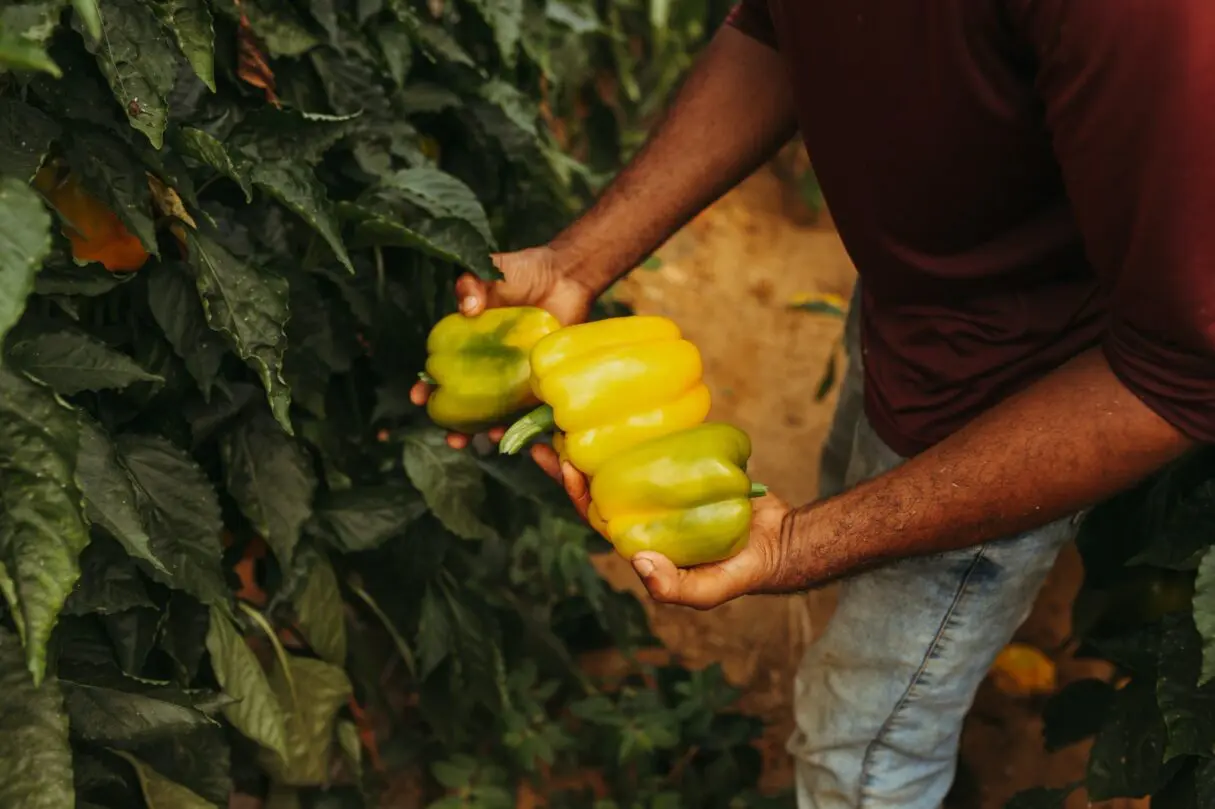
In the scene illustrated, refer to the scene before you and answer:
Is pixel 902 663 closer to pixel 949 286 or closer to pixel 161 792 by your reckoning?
pixel 949 286

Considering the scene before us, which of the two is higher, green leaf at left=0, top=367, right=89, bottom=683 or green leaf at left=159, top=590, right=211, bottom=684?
green leaf at left=0, top=367, right=89, bottom=683

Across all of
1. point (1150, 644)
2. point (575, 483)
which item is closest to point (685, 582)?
point (575, 483)

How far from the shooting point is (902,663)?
162 cm

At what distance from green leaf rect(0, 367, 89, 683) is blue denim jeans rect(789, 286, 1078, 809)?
3.35 ft

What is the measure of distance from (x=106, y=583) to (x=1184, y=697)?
4.21 ft

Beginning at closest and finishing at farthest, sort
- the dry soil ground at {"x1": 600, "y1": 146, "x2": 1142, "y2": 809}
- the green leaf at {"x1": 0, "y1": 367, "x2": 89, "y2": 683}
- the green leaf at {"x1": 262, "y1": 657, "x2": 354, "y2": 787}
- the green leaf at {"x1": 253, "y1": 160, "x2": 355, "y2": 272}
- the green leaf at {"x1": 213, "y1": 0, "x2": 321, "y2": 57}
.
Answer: the green leaf at {"x1": 0, "y1": 367, "x2": 89, "y2": 683}
the green leaf at {"x1": 253, "y1": 160, "x2": 355, "y2": 272}
the green leaf at {"x1": 213, "y1": 0, "x2": 321, "y2": 57}
the green leaf at {"x1": 262, "y1": 657, "x2": 354, "y2": 787}
the dry soil ground at {"x1": 600, "y1": 146, "x2": 1142, "y2": 809}

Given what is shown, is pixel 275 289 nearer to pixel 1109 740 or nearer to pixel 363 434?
pixel 363 434

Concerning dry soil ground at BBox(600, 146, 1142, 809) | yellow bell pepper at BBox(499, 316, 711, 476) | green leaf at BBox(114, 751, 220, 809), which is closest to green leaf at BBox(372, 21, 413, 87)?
yellow bell pepper at BBox(499, 316, 711, 476)

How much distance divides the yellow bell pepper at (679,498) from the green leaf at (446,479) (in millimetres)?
278

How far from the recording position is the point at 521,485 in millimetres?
1764

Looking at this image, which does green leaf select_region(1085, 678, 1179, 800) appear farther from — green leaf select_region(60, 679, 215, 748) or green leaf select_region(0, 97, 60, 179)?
green leaf select_region(0, 97, 60, 179)

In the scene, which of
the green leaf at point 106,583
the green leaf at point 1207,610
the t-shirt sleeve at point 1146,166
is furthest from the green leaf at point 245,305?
the green leaf at point 1207,610

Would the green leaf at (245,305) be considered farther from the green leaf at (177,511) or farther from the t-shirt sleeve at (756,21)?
the t-shirt sleeve at (756,21)

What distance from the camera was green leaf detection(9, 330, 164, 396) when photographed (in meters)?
1.12
